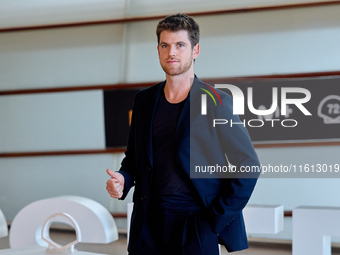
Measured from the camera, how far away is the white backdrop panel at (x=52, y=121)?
4.61 m

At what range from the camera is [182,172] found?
1288 millimetres

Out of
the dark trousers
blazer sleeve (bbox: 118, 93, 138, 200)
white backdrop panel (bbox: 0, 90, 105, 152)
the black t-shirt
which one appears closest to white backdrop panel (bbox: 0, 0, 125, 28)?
white backdrop panel (bbox: 0, 90, 105, 152)

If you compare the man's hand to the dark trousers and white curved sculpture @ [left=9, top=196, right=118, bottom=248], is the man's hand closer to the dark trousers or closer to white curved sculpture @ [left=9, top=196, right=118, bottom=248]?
the dark trousers

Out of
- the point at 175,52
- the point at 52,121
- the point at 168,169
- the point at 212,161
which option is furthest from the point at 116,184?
the point at 52,121

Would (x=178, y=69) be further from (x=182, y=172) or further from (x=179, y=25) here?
(x=182, y=172)

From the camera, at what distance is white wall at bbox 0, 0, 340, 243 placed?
405 cm

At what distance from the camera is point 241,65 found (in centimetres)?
422

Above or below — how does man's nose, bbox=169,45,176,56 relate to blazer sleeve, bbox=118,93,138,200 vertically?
above

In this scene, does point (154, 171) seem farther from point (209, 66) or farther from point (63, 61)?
point (63, 61)

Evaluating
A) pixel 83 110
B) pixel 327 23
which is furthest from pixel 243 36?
pixel 83 110

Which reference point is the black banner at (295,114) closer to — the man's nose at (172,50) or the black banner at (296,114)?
the black banner at (296,114)

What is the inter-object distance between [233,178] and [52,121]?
12.0 feet

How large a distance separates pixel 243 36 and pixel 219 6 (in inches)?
14.6

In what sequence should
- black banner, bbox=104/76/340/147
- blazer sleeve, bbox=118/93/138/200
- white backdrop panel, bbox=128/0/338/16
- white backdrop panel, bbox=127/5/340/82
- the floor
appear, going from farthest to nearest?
white backdrop panel, bbox=128/0/338/16, white backdrop panel, bbox=127/5/340/82, black banner, bbox=104/76/340/147, the floor, blazer sleeve, bbox=118/93/138/200
